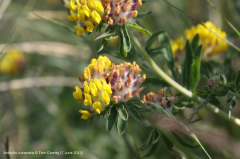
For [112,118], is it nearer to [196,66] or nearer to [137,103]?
[137,103]

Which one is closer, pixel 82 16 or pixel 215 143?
Result: pixel 215 143

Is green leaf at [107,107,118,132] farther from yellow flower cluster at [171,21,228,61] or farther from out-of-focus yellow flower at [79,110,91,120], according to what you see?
yellow flower cluster at [171,21,228,61]

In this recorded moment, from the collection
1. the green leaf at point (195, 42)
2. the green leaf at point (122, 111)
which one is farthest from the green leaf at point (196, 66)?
the green leaf at point (122, 111)

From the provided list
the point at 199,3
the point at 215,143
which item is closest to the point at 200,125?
the point at 215,143

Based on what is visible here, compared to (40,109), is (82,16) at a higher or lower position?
higher

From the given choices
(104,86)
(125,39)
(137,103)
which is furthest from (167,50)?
(104,86)

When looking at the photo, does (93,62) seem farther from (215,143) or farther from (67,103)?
(67,103)

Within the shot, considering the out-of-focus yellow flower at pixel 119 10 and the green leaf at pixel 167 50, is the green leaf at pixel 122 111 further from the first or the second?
the green leaf at pixel 167 50
